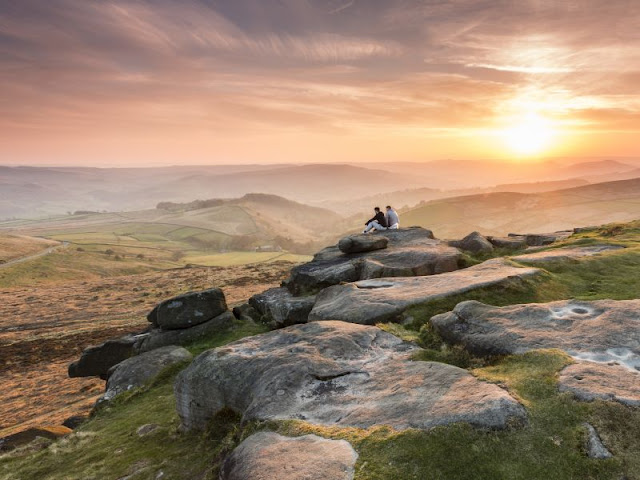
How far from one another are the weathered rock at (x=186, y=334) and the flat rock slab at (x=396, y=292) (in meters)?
10.3

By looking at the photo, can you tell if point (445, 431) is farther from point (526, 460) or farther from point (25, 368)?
point (25, 368)

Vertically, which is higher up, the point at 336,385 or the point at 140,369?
the point at 336,385

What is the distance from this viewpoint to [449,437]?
34.3ft

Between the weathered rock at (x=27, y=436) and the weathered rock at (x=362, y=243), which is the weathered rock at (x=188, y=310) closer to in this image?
the weathered rock at (x=27, y=436)

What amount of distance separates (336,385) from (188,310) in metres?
21.9

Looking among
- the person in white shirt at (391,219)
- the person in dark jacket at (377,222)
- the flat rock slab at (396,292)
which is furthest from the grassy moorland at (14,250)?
the flat rock slab at (396,292)

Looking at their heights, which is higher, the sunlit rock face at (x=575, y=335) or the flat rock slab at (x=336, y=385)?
the sunlit rock face at (x=575, y=335)

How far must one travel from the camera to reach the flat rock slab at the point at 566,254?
26.6m

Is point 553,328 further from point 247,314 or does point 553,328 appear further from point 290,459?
point 247,314

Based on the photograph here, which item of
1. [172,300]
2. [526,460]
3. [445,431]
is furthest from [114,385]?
[526,460]

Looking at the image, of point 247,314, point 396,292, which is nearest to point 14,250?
point 247,314

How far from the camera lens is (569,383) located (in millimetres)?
11898

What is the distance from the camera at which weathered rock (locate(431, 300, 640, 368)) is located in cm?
1391

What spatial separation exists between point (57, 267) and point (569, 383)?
17880 centimetres
